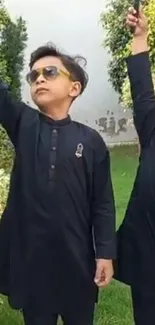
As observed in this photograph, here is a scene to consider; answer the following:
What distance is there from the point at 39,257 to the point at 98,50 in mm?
9908

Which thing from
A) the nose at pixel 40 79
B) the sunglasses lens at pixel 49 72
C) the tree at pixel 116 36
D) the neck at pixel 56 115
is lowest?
the neck at pixel 56 115

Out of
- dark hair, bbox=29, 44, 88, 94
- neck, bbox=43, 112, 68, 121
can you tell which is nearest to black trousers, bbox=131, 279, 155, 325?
neck, bbox=43, 112, 68, 121

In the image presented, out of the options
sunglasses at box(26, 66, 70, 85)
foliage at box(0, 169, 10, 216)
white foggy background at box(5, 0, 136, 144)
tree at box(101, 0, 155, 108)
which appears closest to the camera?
sunglasses at box(26, 66, 70, 85)

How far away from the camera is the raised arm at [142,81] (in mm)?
2027

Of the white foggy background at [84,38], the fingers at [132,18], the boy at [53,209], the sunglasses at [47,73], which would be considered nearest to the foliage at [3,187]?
the boy at [53,209]

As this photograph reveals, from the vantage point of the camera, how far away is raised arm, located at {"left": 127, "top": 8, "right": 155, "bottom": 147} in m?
2.03

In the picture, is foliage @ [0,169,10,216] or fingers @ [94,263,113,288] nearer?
fingers @ [94,263,113,288]

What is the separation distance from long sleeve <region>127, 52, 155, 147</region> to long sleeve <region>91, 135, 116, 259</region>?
0.16 meters

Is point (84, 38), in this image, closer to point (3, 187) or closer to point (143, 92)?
point (3, 187)

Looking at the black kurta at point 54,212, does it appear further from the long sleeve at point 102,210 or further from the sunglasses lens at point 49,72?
the sunglasses lens at point 49,72

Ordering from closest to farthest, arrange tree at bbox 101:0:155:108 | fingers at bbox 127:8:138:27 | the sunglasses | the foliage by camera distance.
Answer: fingers at bbox 127:8:138:27 → the sunglasses → the foliage → tree at bbox 101:0:155:108

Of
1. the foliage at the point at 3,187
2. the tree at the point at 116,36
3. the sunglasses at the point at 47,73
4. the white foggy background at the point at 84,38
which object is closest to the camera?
the sunglasses at the point at 47,73

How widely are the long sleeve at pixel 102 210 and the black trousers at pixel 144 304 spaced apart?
0.46 ft

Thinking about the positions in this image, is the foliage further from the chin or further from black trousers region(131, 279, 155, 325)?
black trousers region(131, 279, 155, 325)
